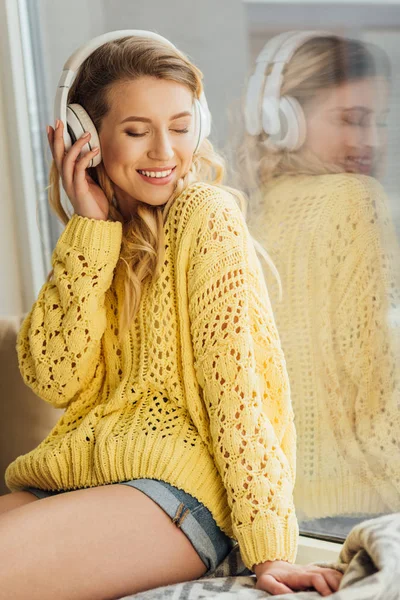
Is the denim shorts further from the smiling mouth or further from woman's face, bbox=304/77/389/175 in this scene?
woman's face, bbox=304/77/389/175

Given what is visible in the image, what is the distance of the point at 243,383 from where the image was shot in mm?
1283

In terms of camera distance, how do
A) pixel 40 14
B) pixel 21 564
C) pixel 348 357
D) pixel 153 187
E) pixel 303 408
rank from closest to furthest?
1. pixel 21 564
2. pixel 153 187
3. pixel 348 357
4. pixel 303 408
5. pixel 40 14

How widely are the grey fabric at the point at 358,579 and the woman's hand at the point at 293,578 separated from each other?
0.02 meters

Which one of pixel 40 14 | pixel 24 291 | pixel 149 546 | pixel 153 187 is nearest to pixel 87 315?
pixel 153 187

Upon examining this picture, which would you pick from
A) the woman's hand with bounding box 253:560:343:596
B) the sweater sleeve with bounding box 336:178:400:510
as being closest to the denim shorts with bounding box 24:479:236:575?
the woman's hand with bounding box 253:560:343:596

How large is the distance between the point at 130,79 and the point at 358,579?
889mm

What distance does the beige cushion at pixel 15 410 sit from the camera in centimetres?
179

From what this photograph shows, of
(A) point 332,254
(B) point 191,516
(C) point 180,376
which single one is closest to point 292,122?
(A) point 332,254

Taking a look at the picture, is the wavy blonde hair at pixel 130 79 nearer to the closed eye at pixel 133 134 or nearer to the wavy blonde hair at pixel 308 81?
the closed eye at pixel 133 134

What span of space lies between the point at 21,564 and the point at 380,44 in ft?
3.48

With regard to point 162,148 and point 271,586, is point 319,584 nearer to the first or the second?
point 271,586

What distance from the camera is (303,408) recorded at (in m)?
1.70

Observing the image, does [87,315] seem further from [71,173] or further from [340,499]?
[340,499]

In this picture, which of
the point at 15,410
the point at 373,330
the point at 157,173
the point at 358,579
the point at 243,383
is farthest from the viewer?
the point at 15,410
